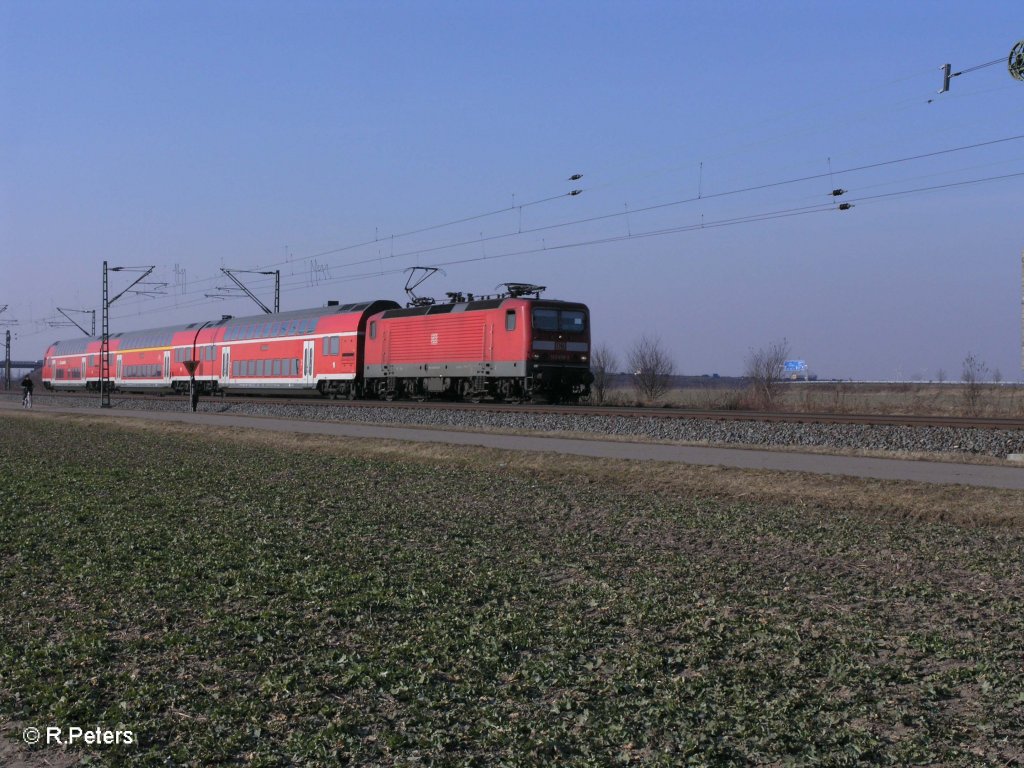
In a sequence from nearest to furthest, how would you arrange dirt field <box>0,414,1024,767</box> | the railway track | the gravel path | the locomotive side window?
dirt field <box>0,414,1024,767</box>
the gravel path
the railway track
the locomotive side window

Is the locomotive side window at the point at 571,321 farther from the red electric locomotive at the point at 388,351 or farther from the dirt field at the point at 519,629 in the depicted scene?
the dirt field at the point at 519,629

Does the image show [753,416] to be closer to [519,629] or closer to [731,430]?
[731,430]

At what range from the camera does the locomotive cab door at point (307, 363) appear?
46.0m

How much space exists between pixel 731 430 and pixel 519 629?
1750 cm

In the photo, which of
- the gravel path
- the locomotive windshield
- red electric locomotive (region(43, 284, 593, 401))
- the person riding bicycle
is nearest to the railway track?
the gravel path

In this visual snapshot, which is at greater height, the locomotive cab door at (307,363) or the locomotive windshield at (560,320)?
the locomotive windshield at (560,320)

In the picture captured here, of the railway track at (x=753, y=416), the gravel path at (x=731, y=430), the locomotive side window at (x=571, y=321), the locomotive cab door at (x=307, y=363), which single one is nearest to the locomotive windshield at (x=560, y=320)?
the locomotive side window at (x=571, y=321)

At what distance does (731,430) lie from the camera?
2430 cm

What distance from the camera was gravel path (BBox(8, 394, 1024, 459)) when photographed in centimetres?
2077

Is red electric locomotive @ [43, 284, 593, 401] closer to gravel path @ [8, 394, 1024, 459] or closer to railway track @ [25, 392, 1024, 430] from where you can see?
railway track @ [25, 392, 1024, 430]

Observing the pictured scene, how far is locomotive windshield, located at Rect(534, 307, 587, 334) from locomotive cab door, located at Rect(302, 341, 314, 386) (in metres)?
16.3

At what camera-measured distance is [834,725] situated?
5.70m

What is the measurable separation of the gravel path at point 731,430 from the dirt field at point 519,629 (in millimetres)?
5867

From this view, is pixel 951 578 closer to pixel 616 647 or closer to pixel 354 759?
pixel 616 647
